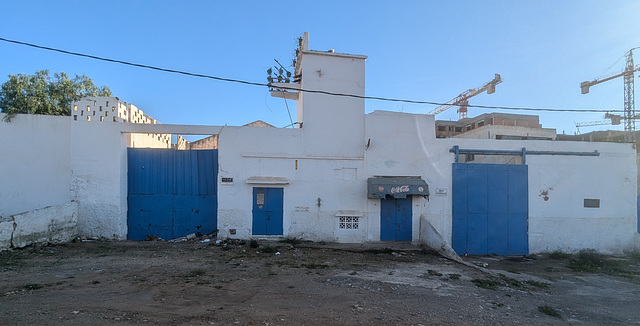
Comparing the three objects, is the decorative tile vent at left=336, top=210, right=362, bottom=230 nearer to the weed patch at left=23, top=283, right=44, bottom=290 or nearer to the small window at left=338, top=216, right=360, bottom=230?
the small window at left=338, top=216, right=360, bottom=230

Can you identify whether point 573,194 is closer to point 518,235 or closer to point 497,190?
point 518,235

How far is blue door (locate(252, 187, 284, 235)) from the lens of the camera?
12039mm

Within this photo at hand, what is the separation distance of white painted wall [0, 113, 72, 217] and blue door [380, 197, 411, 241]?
401 inches

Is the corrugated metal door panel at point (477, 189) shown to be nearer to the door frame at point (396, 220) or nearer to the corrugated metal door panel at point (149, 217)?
the door frame at point (396, 220)

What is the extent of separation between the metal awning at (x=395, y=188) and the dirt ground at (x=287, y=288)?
183cm

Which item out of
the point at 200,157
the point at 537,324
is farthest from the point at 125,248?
the point at 537,324

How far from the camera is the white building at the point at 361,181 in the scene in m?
11.6

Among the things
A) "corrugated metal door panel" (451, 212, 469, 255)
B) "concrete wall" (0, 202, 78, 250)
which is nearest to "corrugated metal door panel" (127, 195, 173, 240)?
"concrete wall" (0, 202, 78, 250)

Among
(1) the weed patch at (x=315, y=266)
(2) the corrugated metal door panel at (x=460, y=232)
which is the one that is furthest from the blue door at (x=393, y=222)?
(1) the weed patch at (x=315, y=266)

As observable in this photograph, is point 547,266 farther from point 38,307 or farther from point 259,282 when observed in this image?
point 38,307

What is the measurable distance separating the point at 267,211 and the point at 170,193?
3364mm

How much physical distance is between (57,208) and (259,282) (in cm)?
739

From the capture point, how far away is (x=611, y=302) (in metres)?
7.23

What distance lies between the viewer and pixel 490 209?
12.8 metres
